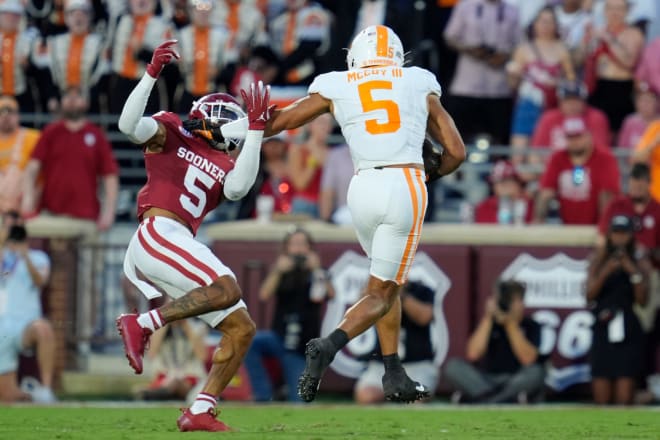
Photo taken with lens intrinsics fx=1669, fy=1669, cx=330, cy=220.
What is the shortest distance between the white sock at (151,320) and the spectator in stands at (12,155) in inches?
258

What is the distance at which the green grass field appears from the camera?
1010cm

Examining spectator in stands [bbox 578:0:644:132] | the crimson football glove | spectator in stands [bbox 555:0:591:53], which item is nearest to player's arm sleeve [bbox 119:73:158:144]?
the crimson football glove

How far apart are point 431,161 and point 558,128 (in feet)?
19.4

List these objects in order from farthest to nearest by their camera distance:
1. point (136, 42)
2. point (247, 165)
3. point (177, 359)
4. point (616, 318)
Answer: point (136, 42)
point (177, 359)
point (616, 318)
point (247, 165)

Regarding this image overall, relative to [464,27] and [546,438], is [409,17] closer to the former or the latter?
[464,27]

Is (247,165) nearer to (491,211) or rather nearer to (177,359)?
(177,359)

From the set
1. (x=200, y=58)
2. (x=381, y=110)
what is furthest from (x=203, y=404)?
(x=200, y=58)

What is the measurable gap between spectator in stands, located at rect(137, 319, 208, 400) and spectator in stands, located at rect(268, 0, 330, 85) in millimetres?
3147

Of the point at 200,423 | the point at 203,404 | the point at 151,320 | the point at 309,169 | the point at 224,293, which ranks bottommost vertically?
the point at 200,423

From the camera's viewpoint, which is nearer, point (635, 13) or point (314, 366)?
point (314, 366)

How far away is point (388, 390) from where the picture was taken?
33.5 ft

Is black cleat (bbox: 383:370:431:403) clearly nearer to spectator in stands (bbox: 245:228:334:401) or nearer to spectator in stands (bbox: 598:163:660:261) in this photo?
spectator in stands (bbox: 245:228:334:401)

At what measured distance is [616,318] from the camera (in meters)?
14.9

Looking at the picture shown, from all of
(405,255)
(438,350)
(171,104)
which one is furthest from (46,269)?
(405,255)
